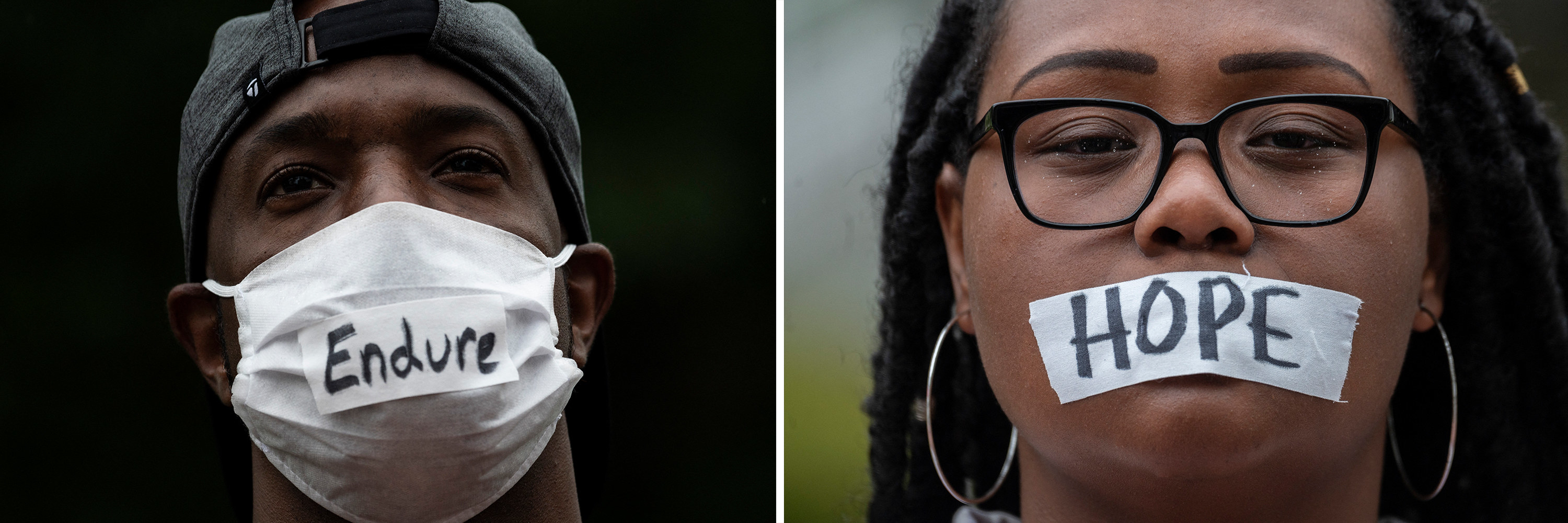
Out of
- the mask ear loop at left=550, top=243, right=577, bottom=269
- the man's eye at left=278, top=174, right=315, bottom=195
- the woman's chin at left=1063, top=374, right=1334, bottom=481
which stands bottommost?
the woman's chin at left=1063, top=374, right=1334, bottom=481

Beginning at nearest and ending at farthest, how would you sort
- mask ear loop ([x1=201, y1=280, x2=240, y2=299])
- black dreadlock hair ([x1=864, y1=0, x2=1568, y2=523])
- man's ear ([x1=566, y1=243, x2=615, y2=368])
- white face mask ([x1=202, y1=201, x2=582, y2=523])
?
white face mask ([x1=202, y1=201, x2=582, y2=523])
mask ear loop ([x1=201, y1=280, x2=240, y2=299])
black dreadlock hair ([x1=864, y1=0, x2=1568, y2=523])
man's ear ([x1=566, y1=243, x2=615, y2=368])

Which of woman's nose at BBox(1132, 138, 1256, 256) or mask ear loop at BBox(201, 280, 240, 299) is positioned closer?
woman's nose at BBox(1132, 138, 1256, 256)

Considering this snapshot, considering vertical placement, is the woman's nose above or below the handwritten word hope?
above

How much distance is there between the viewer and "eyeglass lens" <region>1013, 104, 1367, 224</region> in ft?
7.79

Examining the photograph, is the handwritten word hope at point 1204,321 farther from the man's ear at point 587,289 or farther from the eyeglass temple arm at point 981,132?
the man's ear at point 587,289

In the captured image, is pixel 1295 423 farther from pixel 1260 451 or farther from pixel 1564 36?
pixel 1564 36

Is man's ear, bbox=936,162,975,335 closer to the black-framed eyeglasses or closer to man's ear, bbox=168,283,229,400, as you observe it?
the black-framed eyeglasses

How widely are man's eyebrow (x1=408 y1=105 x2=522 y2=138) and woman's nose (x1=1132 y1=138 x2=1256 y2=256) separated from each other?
Result: 149 centimetres

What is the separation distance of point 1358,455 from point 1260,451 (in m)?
0.42

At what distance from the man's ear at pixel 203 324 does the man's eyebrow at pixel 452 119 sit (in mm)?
651

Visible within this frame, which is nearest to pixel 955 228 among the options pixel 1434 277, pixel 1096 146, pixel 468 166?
pixel 1096 146

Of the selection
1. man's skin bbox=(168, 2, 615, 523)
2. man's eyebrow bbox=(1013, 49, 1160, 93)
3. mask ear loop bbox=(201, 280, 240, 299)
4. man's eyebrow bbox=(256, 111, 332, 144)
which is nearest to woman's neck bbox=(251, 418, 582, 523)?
man's skin bbox=(168, 2, 615, 523)

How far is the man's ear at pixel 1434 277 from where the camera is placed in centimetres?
267

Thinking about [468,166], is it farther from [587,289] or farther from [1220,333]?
[1220,333]
